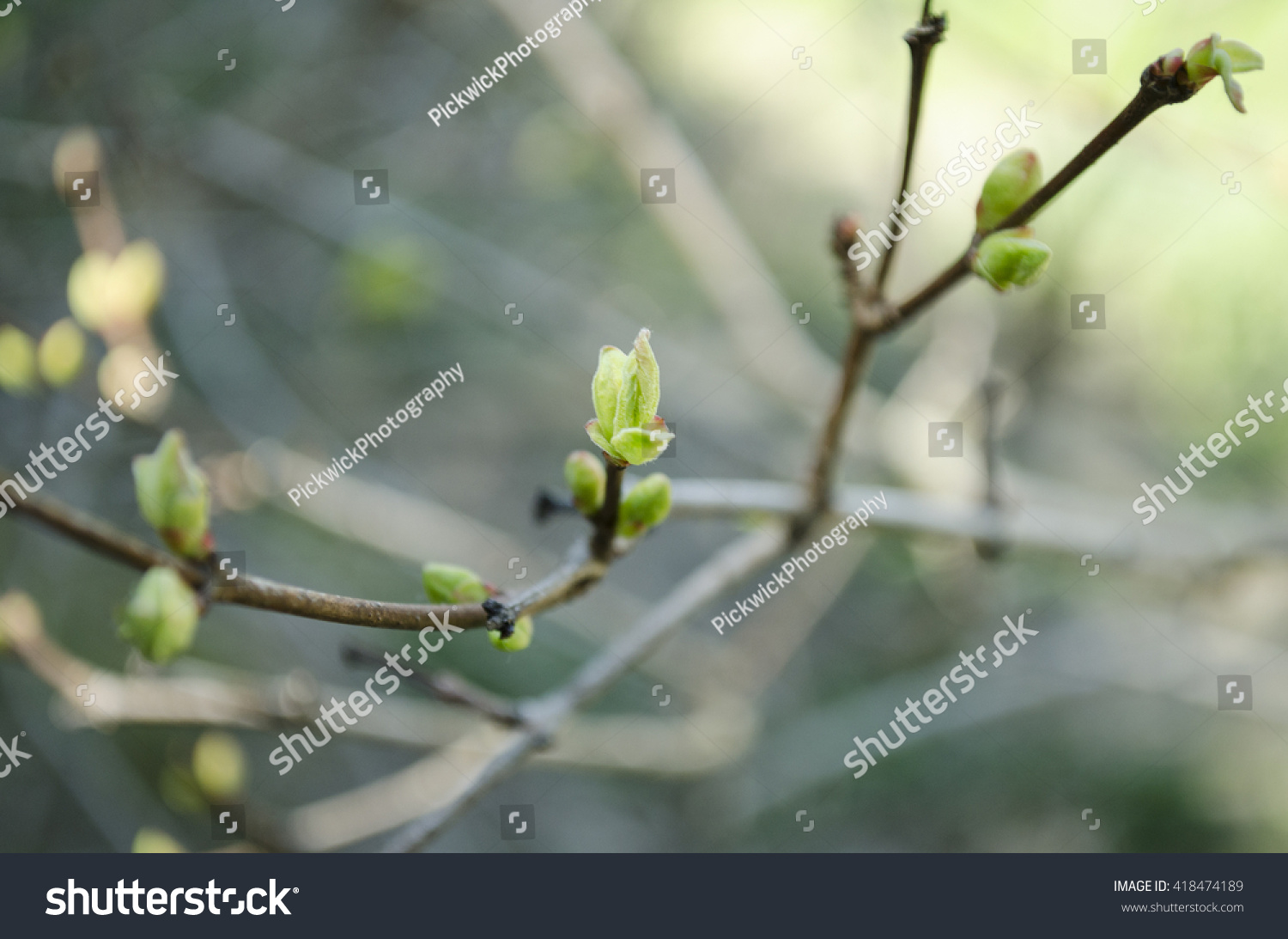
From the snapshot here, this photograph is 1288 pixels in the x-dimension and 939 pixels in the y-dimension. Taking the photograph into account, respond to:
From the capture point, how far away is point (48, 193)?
66.3 inches

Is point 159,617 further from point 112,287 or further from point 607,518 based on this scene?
point 112,287

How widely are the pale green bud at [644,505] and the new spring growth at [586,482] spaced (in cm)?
2

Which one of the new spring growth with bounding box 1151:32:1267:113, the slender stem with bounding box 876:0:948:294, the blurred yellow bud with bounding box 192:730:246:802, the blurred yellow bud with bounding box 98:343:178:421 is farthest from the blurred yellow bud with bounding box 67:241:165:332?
the new spring growth with bounding box 1151:32:1267:113

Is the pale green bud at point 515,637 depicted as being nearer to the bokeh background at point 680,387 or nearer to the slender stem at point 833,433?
the slender stem at point 833,433

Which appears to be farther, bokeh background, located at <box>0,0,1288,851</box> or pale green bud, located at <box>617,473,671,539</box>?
bokeh background, located at <box>0,0,1288,851</box>

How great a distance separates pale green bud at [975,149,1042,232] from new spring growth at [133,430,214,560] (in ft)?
1.61

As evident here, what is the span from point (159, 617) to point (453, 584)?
0.15 metres

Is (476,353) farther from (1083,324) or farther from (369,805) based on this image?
(1083,324)

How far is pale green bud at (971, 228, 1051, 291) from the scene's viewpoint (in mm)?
482

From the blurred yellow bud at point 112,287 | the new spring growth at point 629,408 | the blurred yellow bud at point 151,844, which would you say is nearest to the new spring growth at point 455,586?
the new spring growth at point 629,408

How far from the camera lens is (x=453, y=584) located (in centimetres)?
51

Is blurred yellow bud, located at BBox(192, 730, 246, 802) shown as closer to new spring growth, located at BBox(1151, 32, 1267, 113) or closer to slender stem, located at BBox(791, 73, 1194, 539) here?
slender stem, located at BBox(791, 73, 1194, 539)

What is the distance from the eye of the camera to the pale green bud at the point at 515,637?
0.47 m

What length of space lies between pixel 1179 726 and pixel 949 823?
1.64 ft
